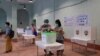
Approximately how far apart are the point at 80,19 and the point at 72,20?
1149 millimetres

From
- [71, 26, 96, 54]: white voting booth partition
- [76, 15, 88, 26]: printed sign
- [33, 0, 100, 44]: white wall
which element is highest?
[33, 0, 100, 44]: white wall

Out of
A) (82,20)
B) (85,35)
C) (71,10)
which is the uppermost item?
(71,10)

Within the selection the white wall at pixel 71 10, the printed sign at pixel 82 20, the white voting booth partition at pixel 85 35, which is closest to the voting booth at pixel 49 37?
the white voting booth partition at pixel 85 35

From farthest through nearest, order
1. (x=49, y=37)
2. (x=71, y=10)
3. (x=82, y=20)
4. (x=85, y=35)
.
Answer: (x=71, y=10)
(x=82, y=20)
(x=85, y=35)
(x=49, y=37)

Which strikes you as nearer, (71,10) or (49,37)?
(49,37)

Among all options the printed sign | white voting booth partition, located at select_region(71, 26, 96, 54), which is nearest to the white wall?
the printed sign

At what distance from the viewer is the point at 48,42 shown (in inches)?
197

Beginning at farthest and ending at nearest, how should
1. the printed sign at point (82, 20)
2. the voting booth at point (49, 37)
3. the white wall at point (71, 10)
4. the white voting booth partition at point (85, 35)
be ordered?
the printed sign at point (82, 20) < the white wall at point (71, 10) < the white voting booth partition at point (85, 35) < the voting booth at point (49, 37)

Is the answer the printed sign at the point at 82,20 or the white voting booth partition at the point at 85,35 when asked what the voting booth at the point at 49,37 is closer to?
the white voting booth partition at the point at 85,35

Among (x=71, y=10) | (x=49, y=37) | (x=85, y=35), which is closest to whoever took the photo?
(x=49, y=37)

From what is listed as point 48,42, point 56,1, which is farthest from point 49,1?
point 48,42

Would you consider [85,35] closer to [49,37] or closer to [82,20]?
[82,20]

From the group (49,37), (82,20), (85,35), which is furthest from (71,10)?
(49,37)

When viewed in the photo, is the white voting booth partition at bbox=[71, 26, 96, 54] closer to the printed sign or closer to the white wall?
the white wall
